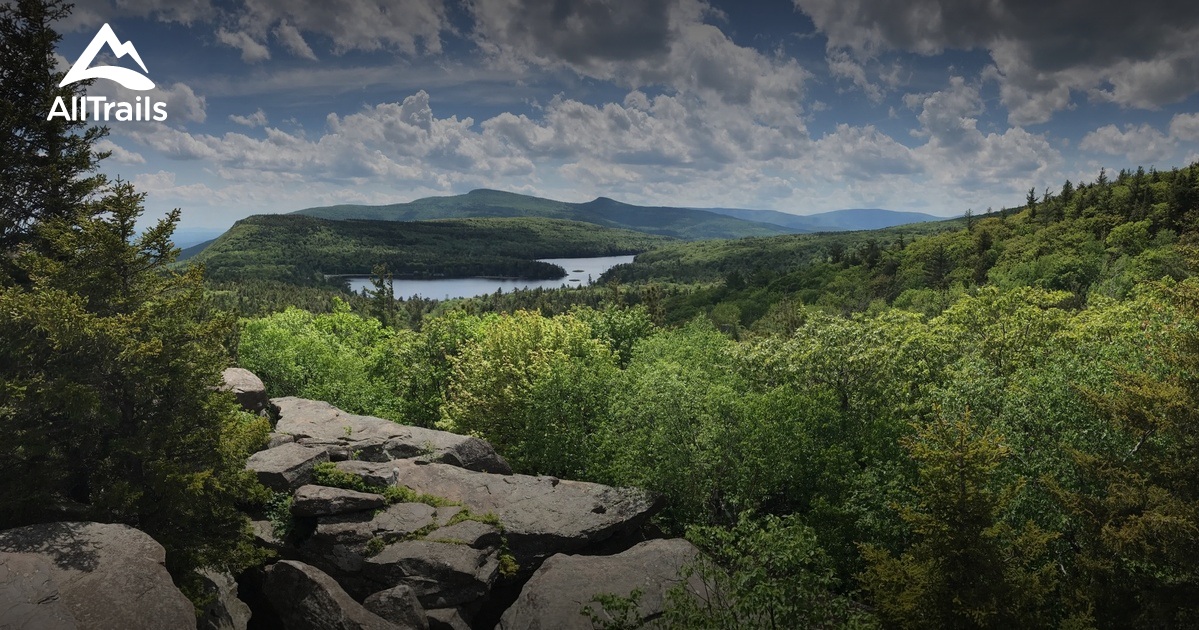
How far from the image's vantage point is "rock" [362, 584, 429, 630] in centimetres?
2263

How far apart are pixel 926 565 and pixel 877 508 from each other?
312 inches

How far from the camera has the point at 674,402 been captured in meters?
30.5

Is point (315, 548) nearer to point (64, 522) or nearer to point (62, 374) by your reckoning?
point (64, 522)

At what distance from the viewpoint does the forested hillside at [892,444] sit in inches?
685

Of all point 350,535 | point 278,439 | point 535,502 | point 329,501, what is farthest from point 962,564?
point 278,439

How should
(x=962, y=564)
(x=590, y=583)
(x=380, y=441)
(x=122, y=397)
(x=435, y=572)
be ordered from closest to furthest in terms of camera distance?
(x=962, y=564) → (x=122, y=397) → (x=590, y=583) → (x=435, y=572) → (x=380, y=441)

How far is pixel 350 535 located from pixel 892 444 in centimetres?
2478

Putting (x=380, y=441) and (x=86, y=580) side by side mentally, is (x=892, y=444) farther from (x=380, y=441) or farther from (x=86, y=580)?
(x=86, y=580)

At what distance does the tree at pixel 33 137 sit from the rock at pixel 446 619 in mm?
23575

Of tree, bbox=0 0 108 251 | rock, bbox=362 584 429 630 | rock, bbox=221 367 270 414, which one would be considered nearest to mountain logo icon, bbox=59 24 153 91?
tree, bbox=0 0 108 251

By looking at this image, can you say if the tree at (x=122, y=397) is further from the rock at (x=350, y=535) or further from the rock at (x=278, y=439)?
the rock at (x=278, y=439)

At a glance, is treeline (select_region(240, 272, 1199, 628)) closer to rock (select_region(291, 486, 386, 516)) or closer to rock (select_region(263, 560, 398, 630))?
rock (select_region(291, 486, 386, 516))

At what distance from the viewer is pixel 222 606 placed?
23.5 meters

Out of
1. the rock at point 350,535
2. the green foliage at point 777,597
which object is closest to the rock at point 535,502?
the rock at point 350,535
